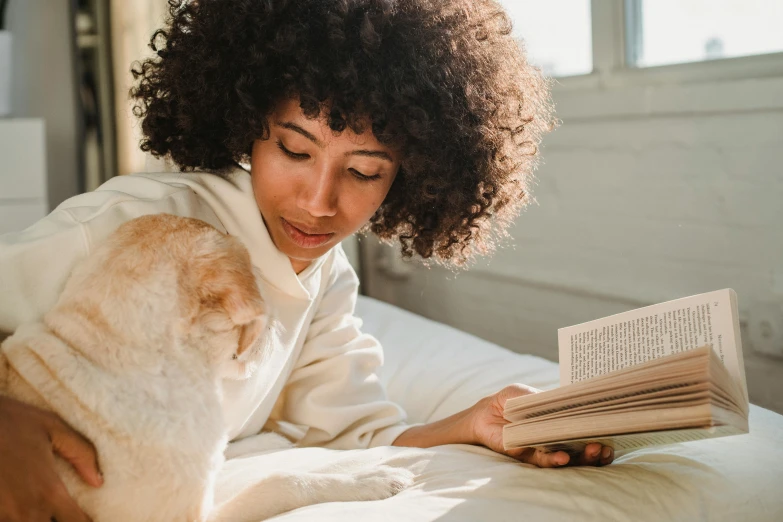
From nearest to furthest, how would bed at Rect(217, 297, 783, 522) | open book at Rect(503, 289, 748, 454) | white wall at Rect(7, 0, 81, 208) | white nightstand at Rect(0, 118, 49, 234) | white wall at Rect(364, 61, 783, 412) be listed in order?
open book at Rect(503, 289, 748, 454) < bed at Rect(217, 297, 783, 522) < white wall at Rect(364, 61, 783, 412) < white nightstand at Rect(0, 118, 49, 234) < white wall at Rect(7, 0, 81, 208)

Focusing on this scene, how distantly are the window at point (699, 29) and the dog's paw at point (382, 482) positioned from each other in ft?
5.42

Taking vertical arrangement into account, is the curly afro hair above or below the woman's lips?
above

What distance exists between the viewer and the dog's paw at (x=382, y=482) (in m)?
1.26

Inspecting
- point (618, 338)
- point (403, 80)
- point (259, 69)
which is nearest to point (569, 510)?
point (618, 338)

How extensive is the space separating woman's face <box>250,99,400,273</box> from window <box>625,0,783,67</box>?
4.41 ft

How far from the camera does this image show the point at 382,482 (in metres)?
1.28

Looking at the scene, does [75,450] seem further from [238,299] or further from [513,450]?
[513,450]

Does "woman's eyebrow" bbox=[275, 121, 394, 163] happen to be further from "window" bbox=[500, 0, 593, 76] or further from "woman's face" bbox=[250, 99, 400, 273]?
"window" bbox=[500, 0, 593, 76]

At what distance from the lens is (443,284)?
365 centimetres

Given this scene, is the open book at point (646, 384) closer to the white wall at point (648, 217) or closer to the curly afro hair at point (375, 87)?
the curly afro hair at point (375, 87)

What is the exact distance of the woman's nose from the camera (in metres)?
1.48

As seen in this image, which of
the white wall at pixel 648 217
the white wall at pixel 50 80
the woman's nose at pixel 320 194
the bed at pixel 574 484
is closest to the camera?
the bed at pixel 574 484

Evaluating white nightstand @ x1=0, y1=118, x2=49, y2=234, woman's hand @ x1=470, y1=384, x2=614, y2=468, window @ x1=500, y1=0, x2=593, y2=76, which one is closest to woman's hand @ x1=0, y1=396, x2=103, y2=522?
woman's hand @ x1=470, y1=384, x2=614, y2=468

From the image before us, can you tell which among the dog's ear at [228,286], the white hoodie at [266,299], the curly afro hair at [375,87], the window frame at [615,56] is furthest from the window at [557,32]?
the dog's ear at [228,286]
